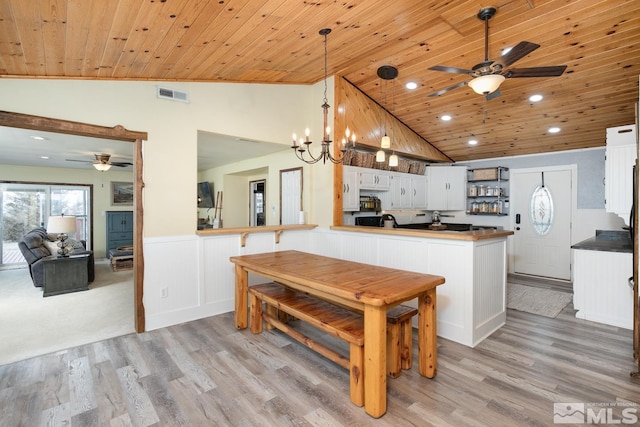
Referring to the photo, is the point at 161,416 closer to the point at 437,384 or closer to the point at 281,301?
the point at 281,301

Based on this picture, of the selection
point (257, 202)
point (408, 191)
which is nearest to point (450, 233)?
point (408, 191)

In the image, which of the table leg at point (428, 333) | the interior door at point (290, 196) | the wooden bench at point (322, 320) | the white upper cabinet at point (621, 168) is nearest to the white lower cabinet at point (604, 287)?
the white upper cabinet at point (621, 168)

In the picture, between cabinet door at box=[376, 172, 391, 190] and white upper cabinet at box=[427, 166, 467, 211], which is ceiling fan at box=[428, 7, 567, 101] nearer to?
cabinet door at box=[376, 172, 391, 190]

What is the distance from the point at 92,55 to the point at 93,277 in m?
4.56

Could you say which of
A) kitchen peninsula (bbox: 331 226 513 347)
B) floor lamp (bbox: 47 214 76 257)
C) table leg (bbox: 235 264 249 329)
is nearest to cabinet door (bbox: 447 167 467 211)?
kitchen peninsula (bbox: 331 226 513 347)

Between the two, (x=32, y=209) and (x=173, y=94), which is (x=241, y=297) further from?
(x=32, y=209)

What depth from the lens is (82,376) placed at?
2434 mm

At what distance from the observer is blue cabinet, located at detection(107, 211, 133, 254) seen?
329 inches

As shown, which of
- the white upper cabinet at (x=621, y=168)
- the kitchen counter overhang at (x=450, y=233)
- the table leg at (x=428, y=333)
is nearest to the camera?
the table leg at (x=428, y=333)

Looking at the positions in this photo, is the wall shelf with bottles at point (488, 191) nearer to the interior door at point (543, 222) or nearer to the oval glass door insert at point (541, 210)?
the interior door at point (543, 222)

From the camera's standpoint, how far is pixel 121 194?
28.3ft

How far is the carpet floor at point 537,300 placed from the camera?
3914 millimetres

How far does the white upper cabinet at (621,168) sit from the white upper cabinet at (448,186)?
3030 millimetres

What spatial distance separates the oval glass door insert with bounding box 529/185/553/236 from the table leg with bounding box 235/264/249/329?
18.3 feet
